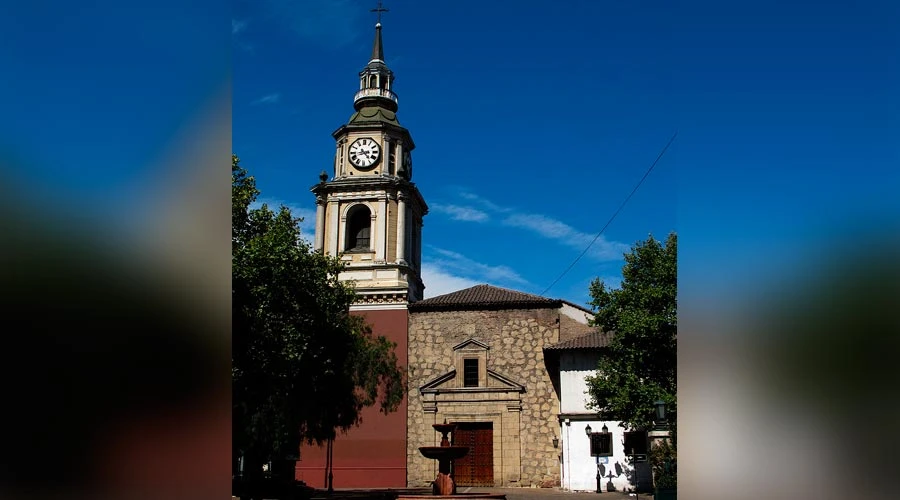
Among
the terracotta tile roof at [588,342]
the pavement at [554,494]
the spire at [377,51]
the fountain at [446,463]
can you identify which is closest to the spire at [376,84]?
the spire at [377,51]

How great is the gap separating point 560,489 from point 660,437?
5.70 metres

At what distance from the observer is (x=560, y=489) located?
3253 cm

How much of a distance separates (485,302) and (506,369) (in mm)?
3425

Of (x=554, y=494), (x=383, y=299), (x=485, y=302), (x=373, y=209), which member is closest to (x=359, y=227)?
(x=373, y=209)

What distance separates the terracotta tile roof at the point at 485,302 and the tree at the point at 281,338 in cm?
750

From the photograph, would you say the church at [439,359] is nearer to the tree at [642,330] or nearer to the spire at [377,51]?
the spire at [377,51]

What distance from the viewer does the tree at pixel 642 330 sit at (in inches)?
939

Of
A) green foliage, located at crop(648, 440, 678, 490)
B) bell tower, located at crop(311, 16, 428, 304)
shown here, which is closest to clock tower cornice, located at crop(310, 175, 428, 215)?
bell tower, located at crop(311, 16, 428, 304)

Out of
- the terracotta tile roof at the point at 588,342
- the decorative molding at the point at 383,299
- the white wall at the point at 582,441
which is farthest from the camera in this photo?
the decorative molding at the point at 383,299

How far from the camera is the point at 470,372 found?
36219 mm

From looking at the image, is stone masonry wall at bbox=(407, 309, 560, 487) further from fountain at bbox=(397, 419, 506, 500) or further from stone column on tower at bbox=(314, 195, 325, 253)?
fountain at bbox=(397, 419, 506, 500)

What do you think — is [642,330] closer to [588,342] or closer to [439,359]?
[588,342]
